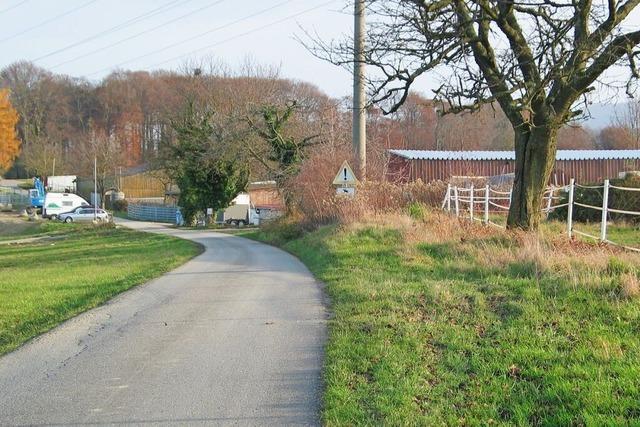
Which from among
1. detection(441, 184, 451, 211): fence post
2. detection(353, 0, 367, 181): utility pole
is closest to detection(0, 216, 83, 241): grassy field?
detection(353, 0, 367, 181): utility pole

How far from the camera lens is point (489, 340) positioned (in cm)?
646

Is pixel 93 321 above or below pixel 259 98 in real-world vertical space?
below

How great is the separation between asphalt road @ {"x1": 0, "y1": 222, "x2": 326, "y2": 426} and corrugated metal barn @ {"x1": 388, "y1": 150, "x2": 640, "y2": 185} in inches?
1172

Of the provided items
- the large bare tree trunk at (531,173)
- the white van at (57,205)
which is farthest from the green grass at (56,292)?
the white van at (57,205)

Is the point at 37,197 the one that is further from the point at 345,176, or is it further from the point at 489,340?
the point at 489,340

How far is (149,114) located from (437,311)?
90103 millimetres

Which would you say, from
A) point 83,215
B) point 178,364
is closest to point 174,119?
point 83,215

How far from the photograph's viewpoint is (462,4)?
13.6 meters

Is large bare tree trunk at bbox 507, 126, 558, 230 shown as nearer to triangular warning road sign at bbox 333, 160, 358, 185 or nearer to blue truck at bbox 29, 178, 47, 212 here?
triangular warning road sign at bbox 333, 160, 358, 185

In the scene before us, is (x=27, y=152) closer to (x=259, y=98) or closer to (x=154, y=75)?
(x=154, y=75)

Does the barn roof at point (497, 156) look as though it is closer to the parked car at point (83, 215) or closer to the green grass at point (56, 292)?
the green grass at point (56, 292)

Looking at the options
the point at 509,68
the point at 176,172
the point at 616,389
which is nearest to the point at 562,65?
the point at 509,68

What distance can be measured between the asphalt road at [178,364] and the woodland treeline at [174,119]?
2071 cm

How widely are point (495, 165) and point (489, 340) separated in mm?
36520
